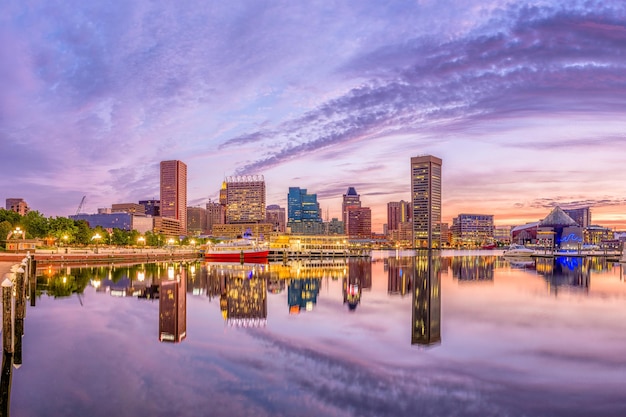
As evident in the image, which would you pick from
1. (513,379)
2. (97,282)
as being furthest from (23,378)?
(97,282)

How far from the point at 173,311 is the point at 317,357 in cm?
1705

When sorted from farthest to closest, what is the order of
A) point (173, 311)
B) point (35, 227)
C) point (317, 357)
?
A: point (35, 227) < point (173, 311) < point (317, 357)

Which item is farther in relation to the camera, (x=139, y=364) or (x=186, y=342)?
(x=186, y=342)

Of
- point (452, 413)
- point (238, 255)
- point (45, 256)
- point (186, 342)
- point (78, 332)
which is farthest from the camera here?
point (238, 255)

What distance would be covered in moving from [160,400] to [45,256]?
73268mm

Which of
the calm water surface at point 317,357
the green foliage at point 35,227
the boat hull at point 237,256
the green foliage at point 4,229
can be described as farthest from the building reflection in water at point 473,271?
the green foliage at point 35,227

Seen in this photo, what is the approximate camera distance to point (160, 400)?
54.2ft

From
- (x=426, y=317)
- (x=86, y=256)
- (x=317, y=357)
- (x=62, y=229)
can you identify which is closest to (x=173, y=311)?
(x=317, y=357)

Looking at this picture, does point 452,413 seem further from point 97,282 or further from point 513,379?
point 97,282

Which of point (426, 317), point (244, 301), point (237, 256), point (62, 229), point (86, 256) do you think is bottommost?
point (237, 256)

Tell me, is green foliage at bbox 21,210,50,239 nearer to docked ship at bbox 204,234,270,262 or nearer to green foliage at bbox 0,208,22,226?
green foliage at bbox 0,208,22,226

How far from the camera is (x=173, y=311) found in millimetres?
36219

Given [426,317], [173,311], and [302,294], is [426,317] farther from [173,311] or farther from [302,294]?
[173,311]

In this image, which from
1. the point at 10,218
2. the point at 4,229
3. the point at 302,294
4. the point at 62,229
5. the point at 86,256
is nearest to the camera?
the point at 302,294
